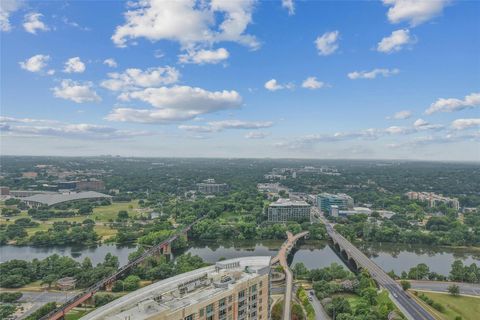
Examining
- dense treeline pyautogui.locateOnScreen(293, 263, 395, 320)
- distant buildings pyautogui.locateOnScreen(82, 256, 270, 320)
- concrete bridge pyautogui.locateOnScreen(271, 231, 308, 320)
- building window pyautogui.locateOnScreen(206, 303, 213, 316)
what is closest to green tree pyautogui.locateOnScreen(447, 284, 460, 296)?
dense treeline pyautogui.locateOnScreen(293, 263, 395, 320)

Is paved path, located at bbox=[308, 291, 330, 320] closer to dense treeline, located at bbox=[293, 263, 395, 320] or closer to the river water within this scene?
dense treeline, located at bbox=[293, 263, 395, 320]

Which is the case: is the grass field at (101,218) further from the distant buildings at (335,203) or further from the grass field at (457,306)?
the grass field at (457,306)

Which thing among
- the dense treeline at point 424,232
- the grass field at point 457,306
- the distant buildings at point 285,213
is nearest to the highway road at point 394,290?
the grass field at point 457,306

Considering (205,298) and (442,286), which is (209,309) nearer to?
(205,298)

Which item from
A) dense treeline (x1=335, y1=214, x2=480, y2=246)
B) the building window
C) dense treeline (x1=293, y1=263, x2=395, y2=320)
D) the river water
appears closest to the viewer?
the building window

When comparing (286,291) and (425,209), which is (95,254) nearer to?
(286,291)

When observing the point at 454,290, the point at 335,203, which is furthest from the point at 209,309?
the point at 335,203
